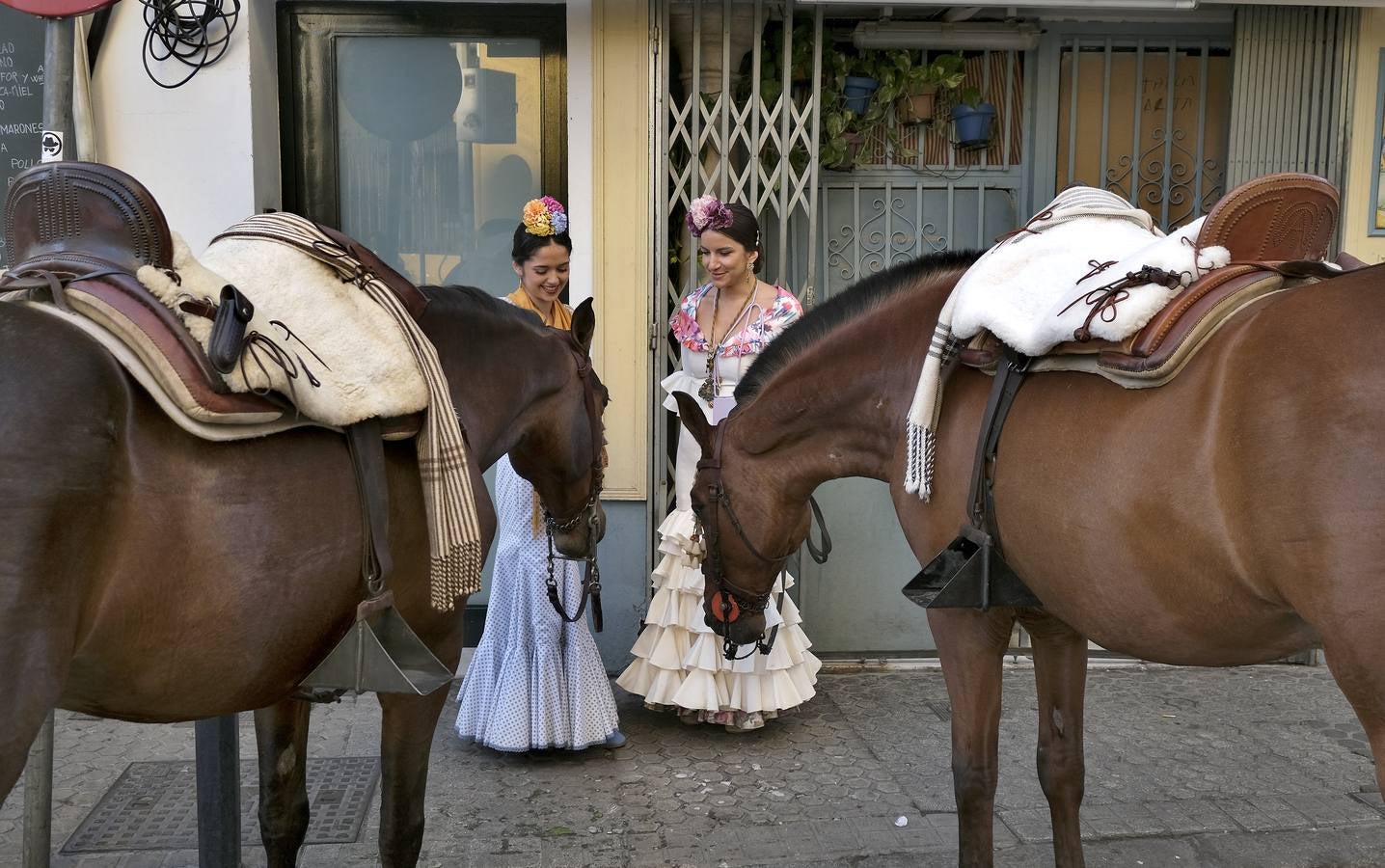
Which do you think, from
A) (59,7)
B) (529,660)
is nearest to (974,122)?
(529,660)

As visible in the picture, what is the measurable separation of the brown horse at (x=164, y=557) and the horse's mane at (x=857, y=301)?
99 cm

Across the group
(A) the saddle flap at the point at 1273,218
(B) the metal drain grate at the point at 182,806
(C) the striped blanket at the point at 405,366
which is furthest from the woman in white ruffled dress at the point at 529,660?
(A) the saddle flap at the point at 1273,218

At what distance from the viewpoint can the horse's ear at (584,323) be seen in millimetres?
3123

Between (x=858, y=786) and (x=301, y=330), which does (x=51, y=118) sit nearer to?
(x=301, y=330)

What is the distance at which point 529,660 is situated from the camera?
4301mm

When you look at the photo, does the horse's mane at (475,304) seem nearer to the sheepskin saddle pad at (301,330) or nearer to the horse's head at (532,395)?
the horse's head at (532,395)

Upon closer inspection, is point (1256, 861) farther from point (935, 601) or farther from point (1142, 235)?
point (1142, 235)

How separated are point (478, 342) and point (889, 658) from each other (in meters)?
3.38

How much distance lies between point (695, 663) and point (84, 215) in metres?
3.02

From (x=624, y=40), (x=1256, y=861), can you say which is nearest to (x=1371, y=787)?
(x=1256, y=861)

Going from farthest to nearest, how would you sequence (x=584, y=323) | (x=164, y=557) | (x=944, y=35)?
1. (x=944, y=35)
2. (x=584, y=323)
3. (x=164, y=557)

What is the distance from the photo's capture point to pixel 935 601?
2.71 meters

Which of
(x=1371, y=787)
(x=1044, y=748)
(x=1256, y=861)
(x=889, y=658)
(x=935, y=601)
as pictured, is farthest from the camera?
(x=889, y=658)

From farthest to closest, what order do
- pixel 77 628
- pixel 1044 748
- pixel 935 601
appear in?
pixel 1044 748, pixel 935 601, pixel 77 628
